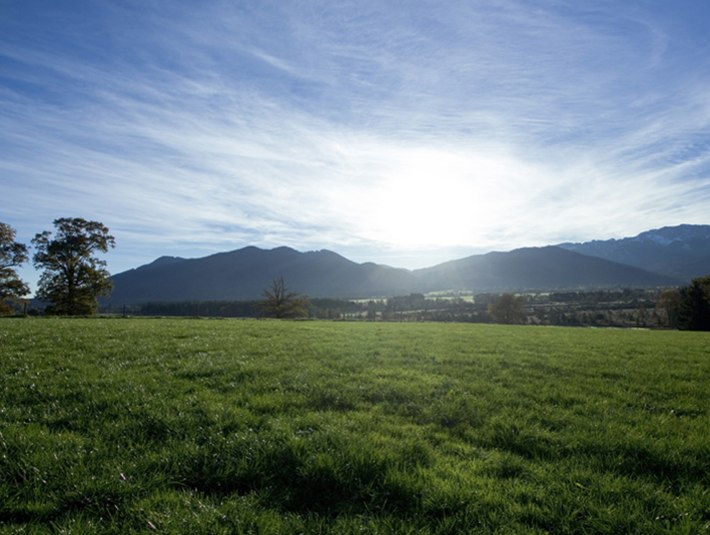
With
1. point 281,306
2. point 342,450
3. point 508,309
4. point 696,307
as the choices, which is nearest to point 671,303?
point 696,307

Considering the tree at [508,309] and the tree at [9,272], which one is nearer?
the tree at [9,272]

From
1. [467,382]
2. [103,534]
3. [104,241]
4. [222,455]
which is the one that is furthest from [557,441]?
[104,241]

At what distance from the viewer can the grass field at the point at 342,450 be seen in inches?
199

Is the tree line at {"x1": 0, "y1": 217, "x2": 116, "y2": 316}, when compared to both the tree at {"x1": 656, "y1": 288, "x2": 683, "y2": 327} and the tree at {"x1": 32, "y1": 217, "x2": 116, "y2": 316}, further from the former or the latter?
the tree at {"x1": 656, "y1": 288, "x2": 683, "y2": 327}

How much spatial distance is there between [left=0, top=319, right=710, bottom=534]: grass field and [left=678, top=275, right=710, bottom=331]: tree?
91730 mm

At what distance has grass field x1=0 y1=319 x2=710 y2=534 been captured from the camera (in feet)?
16.6

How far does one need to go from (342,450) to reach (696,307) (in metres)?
105

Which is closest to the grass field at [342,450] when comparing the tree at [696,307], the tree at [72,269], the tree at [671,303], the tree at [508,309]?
the tree at [72,269]

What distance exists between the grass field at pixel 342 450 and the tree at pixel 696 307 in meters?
91.7

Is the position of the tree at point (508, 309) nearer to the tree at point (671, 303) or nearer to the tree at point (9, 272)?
the tree at point (671, 303)

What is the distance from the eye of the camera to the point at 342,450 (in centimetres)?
661

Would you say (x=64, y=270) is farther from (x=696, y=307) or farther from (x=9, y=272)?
(x=696, y=307)

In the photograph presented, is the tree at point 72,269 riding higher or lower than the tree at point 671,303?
higher

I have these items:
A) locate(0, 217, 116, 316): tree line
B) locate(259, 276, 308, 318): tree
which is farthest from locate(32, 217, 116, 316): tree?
locate(259, 276, 308, 318): tree
